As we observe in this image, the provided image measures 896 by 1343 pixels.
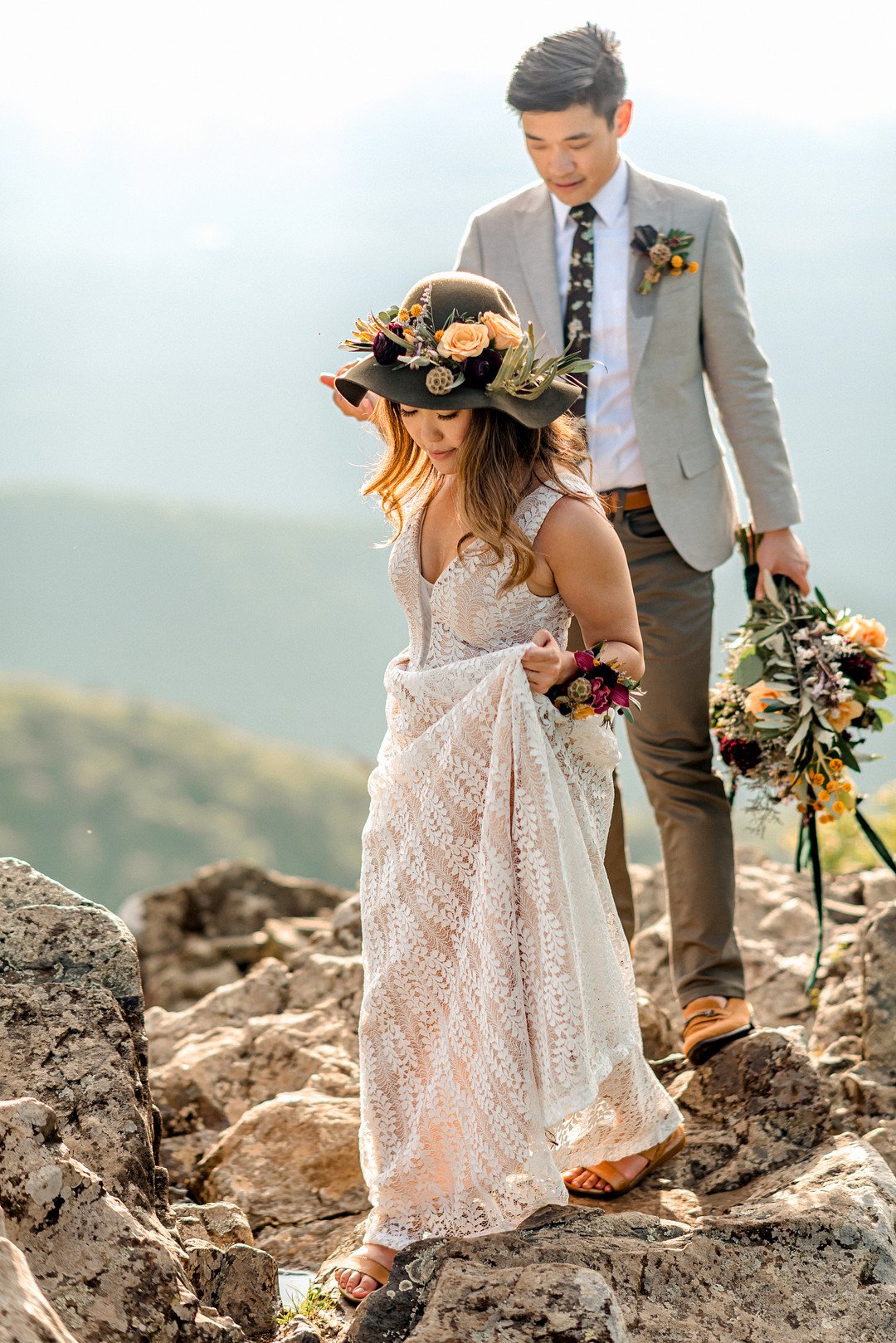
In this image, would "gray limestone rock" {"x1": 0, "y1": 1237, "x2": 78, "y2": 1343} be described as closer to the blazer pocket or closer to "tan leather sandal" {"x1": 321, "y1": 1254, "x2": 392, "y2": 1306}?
"tan leather sandal" {"x1": 321, "y1": 1254, "x2": 392, "y2": 1306}

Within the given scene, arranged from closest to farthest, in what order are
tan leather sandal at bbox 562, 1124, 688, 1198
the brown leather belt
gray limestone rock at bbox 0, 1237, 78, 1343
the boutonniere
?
gray limestone rock at bbox 0, 1237, 78, 1343 < tan leather sandal at bbox 562, 1124, 688, 1198 < the boutonniere < the brown leather belt

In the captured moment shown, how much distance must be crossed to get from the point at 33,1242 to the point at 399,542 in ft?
5.80

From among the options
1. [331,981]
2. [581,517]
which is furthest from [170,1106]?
[581,517]

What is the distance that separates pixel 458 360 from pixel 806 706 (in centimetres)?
185

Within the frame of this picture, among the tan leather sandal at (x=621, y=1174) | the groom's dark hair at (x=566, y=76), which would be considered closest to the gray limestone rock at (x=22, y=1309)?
the tan leather sandal at (x=621, y=1174)

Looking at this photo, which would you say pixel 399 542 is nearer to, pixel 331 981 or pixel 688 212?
pixel 688 212

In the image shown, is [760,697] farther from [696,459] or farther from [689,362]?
[689,362]

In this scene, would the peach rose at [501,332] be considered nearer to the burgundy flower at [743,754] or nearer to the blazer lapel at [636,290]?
the blazer lapel at [636,290]

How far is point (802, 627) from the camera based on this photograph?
454cm

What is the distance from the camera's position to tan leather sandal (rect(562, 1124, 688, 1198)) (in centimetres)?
376

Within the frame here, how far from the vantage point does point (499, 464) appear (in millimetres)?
3234

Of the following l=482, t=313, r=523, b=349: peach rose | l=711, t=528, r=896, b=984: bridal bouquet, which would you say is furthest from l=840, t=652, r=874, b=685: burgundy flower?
l=482, t=313, r=523, b=349: peach rose

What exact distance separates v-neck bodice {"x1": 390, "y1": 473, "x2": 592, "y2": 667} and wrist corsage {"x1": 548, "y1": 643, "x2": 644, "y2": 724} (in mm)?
226

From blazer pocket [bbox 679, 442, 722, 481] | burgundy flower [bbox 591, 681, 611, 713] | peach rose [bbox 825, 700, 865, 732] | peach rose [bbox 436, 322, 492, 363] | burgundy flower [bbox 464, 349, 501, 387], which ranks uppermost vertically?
peach rose [bbox 436, 322, 492, 363]
